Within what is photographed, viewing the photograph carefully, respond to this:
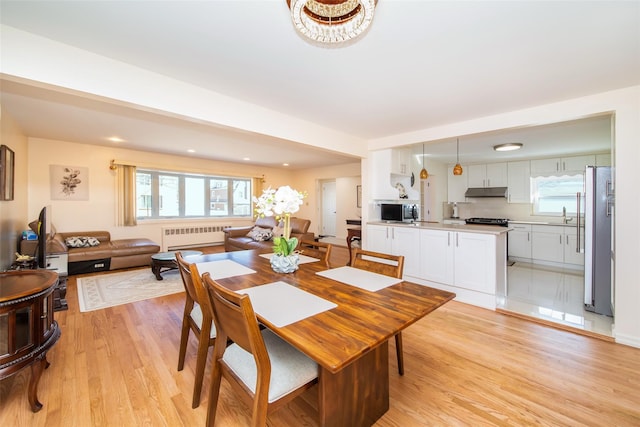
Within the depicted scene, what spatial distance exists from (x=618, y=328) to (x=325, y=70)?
349 cm

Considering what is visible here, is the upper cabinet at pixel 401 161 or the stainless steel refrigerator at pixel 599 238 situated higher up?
the upper cabinet at pixel 401 161

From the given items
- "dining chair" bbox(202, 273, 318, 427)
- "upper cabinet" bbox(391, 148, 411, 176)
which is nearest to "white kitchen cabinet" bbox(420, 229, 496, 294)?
"upper cabinet" bbox(391, 148, 411, 176)

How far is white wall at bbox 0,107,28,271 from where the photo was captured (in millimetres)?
3051

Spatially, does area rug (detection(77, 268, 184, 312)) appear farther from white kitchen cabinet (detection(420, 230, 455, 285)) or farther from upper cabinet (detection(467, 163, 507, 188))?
upper cabinet (detection(467, 163, 507, 188))

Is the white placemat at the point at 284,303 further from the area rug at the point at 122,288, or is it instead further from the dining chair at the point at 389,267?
the area rug at the point at 122,288

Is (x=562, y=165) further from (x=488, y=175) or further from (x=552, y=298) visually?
(x=552, y=298)

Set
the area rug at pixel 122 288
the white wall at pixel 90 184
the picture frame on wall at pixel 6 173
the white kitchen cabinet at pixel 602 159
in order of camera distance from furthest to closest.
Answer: the white kitchen cabinet at pixel 602 159 < the white wall at pixel 90 184 < the area rug at pixel 122 288 < the picture frame on wall at pixel 6 173

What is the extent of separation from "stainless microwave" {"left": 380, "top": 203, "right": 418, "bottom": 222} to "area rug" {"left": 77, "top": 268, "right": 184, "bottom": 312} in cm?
337

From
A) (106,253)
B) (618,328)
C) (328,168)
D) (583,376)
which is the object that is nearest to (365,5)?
(583,376)

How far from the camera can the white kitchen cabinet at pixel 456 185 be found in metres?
6.46

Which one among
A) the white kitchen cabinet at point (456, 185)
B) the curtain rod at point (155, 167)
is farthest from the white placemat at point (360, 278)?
the white kitchen cabinet at point (456, 185)

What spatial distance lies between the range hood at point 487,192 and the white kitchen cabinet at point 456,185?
0.54 ft

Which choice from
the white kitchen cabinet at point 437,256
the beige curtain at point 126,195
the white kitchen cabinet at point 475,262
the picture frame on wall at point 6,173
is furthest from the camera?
the beige curtain at point 126,195

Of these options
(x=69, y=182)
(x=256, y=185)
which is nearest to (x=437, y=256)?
(x=256, y=185)
